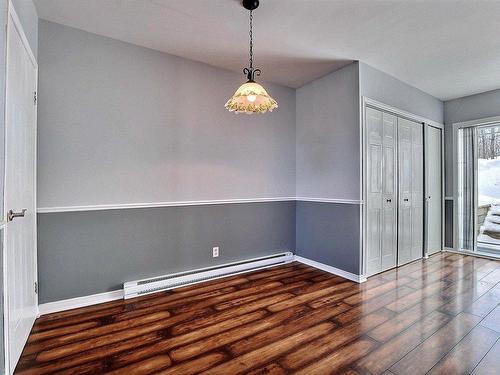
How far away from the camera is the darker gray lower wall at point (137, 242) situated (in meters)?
2.40

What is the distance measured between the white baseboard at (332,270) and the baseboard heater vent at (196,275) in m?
0.21

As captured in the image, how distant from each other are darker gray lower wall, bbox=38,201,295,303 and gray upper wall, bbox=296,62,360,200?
2.83 ft

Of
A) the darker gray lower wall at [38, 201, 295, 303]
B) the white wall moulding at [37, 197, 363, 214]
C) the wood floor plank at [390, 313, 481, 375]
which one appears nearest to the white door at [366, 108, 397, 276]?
the white wall moulding at [37, 197, 363, 214]

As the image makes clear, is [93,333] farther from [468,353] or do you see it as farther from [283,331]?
[468,353]

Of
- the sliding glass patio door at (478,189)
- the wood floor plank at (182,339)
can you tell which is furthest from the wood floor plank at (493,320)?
the sliding glass patio door at (478,189)

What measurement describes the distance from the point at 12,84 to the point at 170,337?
207 cm

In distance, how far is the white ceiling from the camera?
2197 millimetres

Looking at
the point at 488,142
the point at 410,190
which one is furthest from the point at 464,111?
the point at 410,190

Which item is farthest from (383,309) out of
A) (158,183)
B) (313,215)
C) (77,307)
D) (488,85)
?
(488,85)

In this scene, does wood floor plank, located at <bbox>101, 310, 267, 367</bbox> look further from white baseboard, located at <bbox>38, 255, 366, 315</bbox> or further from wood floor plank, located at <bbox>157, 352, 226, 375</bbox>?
white baseboard, located at <bbox>38, 255, 366, 315</bbox>

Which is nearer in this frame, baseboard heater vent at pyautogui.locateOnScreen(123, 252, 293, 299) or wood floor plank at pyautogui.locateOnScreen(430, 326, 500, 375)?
wood floor plank at pyautogui.locateOnScreen(430, 326, 500, 375)

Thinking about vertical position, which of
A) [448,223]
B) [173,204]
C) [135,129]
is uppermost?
[135,129]

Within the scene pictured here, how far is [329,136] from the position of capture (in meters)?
3.55

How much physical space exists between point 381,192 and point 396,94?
1475 millimetres
